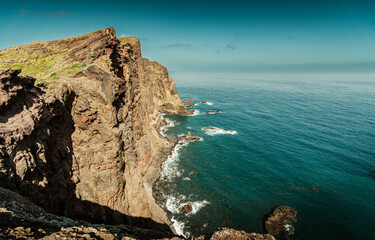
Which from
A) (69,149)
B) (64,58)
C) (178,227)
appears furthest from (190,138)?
(69,149)

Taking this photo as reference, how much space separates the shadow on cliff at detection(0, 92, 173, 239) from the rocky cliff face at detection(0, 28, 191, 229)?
8 centimetres

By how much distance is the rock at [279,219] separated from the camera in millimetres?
36125

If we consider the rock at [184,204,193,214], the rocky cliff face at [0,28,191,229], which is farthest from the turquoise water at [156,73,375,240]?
the rocky cliff face at [0,28,191,229]

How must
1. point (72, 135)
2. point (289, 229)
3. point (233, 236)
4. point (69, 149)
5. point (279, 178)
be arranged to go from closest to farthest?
point (233, 236)
point (69, 149)
point (72, 135)
point (289, 229)
point (279, 178)

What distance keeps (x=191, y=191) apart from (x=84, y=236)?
3983 cm

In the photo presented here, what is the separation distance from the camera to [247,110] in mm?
118188

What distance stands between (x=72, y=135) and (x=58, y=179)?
5.01 m

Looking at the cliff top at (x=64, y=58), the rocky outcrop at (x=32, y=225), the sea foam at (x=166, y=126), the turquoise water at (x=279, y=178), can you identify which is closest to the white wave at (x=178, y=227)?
the turquoise water at (x=279, y=178)

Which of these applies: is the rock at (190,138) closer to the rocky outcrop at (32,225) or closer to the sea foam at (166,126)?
the sea foam at (166,126)

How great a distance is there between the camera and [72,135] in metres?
21.2

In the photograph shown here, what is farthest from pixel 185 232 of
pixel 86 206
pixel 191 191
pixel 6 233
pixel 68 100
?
pixel 6 233

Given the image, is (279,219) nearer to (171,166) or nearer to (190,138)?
(171,166)

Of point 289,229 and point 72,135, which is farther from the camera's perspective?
point 289,229

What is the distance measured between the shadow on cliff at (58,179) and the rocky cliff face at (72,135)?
77 millimetres
